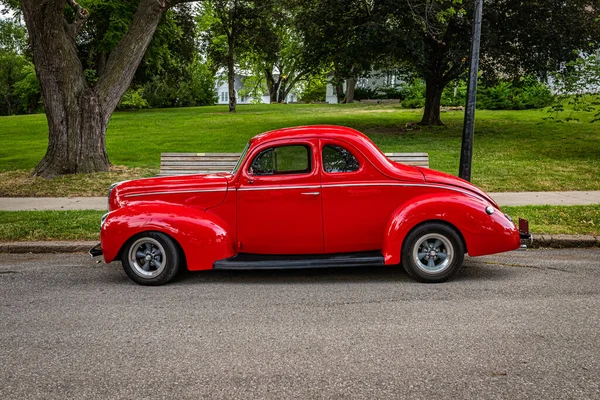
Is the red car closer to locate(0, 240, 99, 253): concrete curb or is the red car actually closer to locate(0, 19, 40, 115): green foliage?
locate(0, 240, 99, 253): concrete curb

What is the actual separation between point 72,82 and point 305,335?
35.4 feet

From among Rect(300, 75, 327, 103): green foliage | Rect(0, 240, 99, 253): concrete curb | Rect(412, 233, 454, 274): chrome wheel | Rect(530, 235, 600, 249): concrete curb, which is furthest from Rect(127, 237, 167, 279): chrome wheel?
Rect(300, 75, 327, 103): green foliage

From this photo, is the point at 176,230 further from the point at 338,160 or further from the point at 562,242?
the point at 562,242

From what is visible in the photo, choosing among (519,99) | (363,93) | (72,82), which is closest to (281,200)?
(72,82)

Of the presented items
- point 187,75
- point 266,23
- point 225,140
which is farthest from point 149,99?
point 225,140

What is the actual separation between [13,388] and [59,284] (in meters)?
2.58

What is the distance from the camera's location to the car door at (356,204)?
597 centimetres

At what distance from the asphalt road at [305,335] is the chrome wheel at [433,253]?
0.76 feet

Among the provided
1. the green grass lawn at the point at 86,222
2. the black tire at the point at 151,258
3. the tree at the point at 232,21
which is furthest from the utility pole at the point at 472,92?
the tree at the point at 232,21

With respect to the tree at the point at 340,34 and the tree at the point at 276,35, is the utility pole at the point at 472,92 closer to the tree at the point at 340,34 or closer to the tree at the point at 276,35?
the tree at the point at 340,34

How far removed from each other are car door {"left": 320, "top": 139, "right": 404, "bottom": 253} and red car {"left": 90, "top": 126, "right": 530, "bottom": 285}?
0.01 m

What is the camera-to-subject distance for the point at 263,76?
218 ft

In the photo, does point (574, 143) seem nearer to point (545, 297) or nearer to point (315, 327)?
point (545, 297)

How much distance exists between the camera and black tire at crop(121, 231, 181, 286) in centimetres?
587
